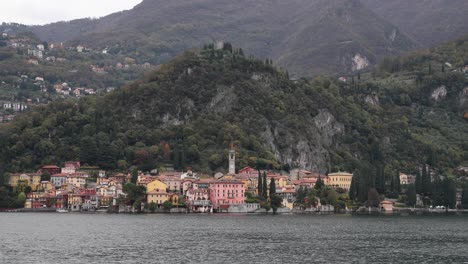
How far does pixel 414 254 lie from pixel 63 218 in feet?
193

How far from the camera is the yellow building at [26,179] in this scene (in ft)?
483

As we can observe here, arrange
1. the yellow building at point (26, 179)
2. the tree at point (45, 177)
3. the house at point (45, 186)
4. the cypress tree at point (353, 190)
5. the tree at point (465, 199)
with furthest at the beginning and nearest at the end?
the tree at point (465, 199)
the tree at point (45, 177)
the house at point (45, 186)
the yellow building at point (26, 179)
the cypress tree at point (353, 190)

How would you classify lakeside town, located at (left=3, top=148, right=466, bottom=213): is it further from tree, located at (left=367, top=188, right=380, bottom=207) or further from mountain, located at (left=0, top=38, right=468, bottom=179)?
mountain, located at (left=0, top=38, right=468, bottom=179)

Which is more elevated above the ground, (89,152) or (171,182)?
(89,152)

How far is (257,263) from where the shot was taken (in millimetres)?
64438

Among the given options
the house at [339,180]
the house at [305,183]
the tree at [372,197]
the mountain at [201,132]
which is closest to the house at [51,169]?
the mountain at [201,132]

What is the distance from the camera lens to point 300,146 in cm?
17862

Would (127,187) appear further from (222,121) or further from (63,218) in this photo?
(222,121)

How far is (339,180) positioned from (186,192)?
31391mm

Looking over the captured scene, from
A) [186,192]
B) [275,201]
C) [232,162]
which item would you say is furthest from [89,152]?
[275,201]

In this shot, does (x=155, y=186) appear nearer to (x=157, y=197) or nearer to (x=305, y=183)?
(x=157, y=197)

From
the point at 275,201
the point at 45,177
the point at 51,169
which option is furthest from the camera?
the point at 51,169

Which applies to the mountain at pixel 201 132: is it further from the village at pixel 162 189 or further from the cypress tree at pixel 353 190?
the cypress tree at pixel 353 190

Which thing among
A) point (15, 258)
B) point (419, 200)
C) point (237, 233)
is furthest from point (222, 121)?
point (15, 258)
